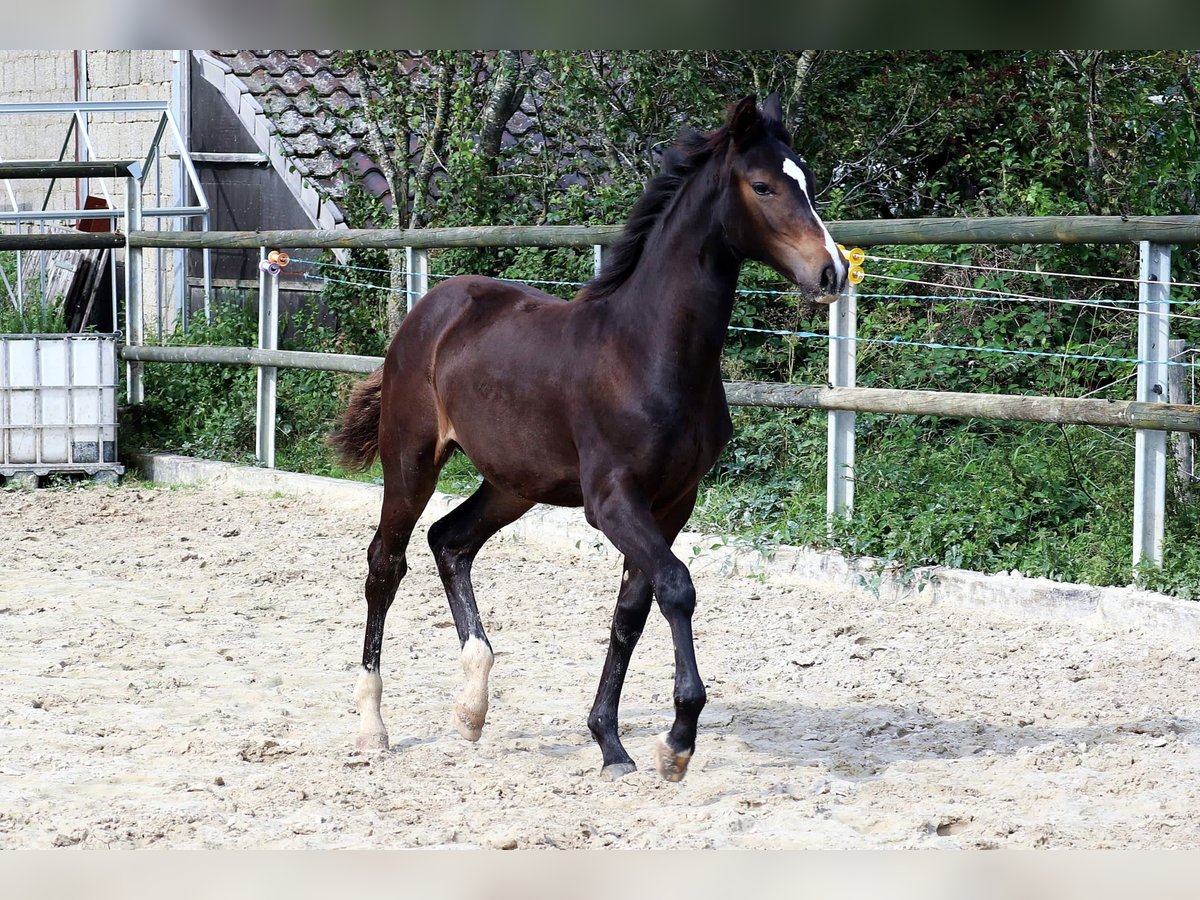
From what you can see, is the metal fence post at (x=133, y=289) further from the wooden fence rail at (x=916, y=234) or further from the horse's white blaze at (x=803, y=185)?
the horse's white blaze at (x=803, y=185)

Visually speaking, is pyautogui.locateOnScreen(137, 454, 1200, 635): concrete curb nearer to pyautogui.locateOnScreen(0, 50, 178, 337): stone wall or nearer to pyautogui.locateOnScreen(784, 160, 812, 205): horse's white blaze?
pyautogui.locateOnScreen(784, 160, 812, 205): horse's white blaze

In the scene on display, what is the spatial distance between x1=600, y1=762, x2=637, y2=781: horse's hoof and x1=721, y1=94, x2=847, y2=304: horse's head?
1423 millimetres

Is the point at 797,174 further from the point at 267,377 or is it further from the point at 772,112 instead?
the point at 267,377

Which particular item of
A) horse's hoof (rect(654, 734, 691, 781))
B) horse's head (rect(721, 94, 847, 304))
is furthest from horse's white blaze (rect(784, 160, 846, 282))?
horse's hoof (rect(654, 734, 691, 781))

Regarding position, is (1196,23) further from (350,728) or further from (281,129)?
(281,129)

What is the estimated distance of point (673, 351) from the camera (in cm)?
376

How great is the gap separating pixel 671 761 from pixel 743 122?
1729mm

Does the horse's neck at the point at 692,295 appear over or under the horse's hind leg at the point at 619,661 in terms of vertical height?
over

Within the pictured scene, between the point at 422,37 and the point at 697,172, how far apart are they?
2950 mm

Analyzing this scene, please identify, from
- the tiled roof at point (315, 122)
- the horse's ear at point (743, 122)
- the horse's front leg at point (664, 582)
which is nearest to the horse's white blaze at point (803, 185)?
the horse's ear at point (743, 122)

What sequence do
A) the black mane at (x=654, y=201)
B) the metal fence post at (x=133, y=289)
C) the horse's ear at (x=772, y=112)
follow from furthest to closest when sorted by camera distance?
the metal fence post at (x=133, y=289) < the black mane at (x=654, y=201) < the horse's ear at (x=772, y=112)

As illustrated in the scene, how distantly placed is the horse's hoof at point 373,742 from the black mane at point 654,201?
1.48 metres

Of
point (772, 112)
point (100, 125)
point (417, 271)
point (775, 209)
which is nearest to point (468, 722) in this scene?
point (775, 209)

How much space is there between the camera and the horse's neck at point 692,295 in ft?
12.3
